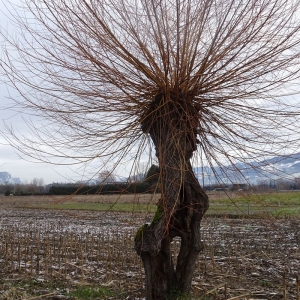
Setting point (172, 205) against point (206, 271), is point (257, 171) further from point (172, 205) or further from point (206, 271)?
point (206, 271)

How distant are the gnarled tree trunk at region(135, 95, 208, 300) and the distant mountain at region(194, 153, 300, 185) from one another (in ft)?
1.18

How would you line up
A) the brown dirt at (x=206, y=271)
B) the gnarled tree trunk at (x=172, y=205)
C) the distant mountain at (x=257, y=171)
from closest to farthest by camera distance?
1. the distant mountain at (x=257, y=171)
2. the gnarled tree trunk at (x=172, y=205)
3. the brown dirt at (x=206, y=271)

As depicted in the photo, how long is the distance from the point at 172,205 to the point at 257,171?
1.10 m

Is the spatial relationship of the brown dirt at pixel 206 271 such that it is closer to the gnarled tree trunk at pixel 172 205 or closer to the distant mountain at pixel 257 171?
the gnarled tree trunk at pixel 172 205

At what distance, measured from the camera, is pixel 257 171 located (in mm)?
4570

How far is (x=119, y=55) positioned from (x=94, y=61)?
0.29 m

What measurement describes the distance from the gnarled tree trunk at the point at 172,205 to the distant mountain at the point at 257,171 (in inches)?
14.2

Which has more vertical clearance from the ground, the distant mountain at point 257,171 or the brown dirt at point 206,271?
the distant mountain at point 257,171

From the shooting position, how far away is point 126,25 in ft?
14.7

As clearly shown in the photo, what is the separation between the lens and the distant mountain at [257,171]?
14.5ft

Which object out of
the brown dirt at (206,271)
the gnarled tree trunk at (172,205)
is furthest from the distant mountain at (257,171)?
the brown dirt at (206,271)

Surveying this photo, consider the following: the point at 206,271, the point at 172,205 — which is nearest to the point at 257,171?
the point at 172,205

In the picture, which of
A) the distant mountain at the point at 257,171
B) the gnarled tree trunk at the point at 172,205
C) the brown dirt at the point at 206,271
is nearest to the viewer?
the distant mountain at the point at 257,171

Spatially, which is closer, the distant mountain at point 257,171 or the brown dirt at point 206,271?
the distant mountain at point 257,171
